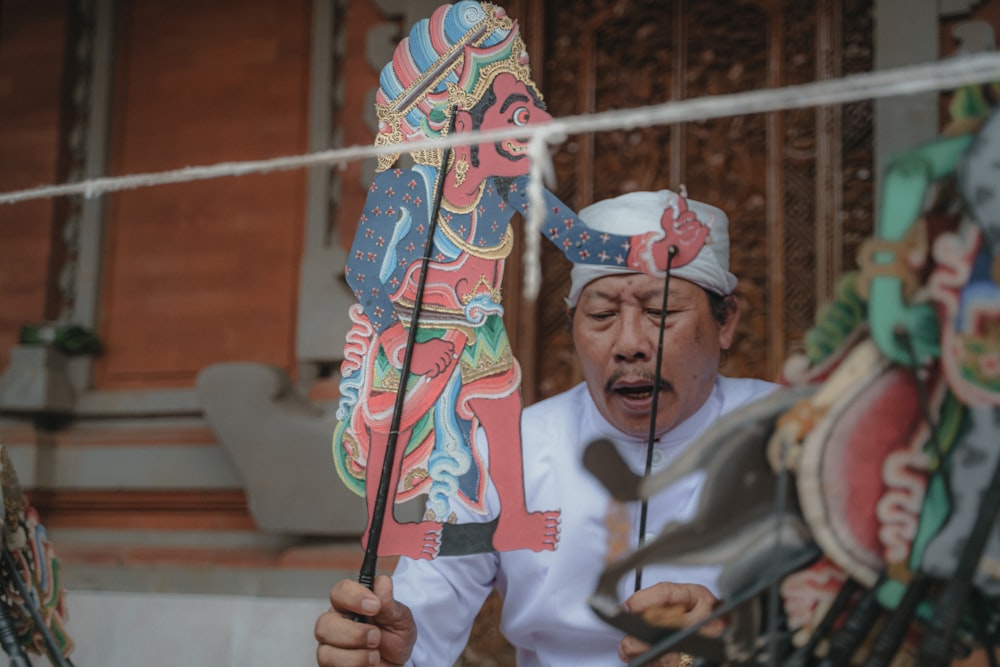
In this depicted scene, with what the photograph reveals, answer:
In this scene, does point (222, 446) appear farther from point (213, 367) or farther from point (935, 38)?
point (935, 38)

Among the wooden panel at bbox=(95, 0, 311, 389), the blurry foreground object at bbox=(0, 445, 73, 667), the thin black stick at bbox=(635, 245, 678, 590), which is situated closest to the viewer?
the thin black stick at bbox=(635, 245, 678, 590)

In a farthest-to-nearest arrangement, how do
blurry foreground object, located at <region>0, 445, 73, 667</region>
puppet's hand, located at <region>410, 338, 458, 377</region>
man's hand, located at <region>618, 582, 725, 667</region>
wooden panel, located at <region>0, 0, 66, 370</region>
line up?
wooden panel, located at <region>0, 0, 66, 370</region> → blurry foreground object, located at <region>0, 445, 73, 667</region> → puppet's hand, located at <region>410, 338, 458, 377</region> → man's hand, located at <region>618, 582, 725, 667</region>

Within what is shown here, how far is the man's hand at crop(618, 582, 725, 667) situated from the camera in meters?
1.36

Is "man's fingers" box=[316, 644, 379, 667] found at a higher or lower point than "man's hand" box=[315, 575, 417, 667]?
lower

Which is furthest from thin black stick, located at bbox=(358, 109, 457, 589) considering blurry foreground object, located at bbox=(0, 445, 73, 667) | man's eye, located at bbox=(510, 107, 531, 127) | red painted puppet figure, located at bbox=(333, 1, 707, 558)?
blurry foreground object, located at bbox=(0, 445, 73, 667)

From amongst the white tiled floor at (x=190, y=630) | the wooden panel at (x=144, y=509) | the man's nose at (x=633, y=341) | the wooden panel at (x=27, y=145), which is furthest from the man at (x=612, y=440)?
the wooden panel at (x=27, y=145)

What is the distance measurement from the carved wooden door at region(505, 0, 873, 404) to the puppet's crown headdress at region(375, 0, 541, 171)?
151 centimetres

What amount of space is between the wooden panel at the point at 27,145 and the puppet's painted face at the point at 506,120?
8.67ft

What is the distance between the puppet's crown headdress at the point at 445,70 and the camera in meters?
1.78

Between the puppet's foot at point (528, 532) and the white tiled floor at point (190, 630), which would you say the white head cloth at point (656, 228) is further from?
the white tiled floor at point (190, 630)

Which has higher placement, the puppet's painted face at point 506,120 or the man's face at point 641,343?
the puppet's painted face at point 506,120

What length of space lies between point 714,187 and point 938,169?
6.69 ft

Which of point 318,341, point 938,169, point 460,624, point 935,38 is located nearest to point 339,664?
point 460,624

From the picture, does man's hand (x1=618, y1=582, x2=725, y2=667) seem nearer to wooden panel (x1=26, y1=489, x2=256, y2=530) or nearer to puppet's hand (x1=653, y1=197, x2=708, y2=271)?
puppet's hand (x1=653, y1=197, x2=708, y2=271)
